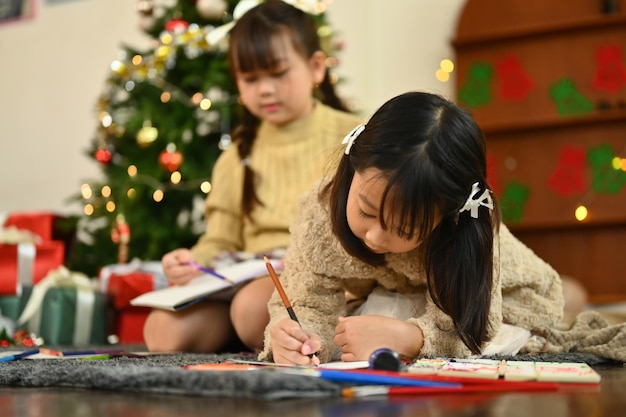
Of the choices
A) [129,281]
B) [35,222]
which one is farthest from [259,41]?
[35,222]

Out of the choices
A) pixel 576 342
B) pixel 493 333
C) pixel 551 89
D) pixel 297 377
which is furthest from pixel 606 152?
pixel 297 377

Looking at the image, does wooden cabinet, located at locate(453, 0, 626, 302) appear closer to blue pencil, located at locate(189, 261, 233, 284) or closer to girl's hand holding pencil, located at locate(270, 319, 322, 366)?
blue pencil, located at locate(189, 261, 233, 284)

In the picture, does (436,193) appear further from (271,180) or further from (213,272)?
(271,180)

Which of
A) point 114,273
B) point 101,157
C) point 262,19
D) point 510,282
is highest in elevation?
point 262,19

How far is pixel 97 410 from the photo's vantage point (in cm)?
65

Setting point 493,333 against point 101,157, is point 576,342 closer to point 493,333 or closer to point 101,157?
point 493,333

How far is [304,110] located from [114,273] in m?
0.76

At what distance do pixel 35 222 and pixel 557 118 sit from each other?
5.79 ft

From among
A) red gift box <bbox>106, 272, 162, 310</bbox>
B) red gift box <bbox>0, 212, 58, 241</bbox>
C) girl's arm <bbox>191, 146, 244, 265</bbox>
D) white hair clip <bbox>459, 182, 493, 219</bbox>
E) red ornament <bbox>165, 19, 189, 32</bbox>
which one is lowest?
red gift box <bbox>106, 272, 162, 310</bbox>

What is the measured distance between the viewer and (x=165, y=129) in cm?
224

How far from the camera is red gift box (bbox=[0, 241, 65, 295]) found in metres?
2.03

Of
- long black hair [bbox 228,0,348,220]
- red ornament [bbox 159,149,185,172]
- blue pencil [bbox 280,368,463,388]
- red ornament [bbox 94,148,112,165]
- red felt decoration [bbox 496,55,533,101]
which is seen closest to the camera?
blue pencil [bbox 280,368,463,388]

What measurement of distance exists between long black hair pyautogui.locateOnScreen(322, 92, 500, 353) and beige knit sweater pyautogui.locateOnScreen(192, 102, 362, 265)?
0.51 metres

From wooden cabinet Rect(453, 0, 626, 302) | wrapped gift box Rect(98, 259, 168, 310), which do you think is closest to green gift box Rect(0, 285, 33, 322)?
wrapped gift box Rect(98, 259, 168, 310)
